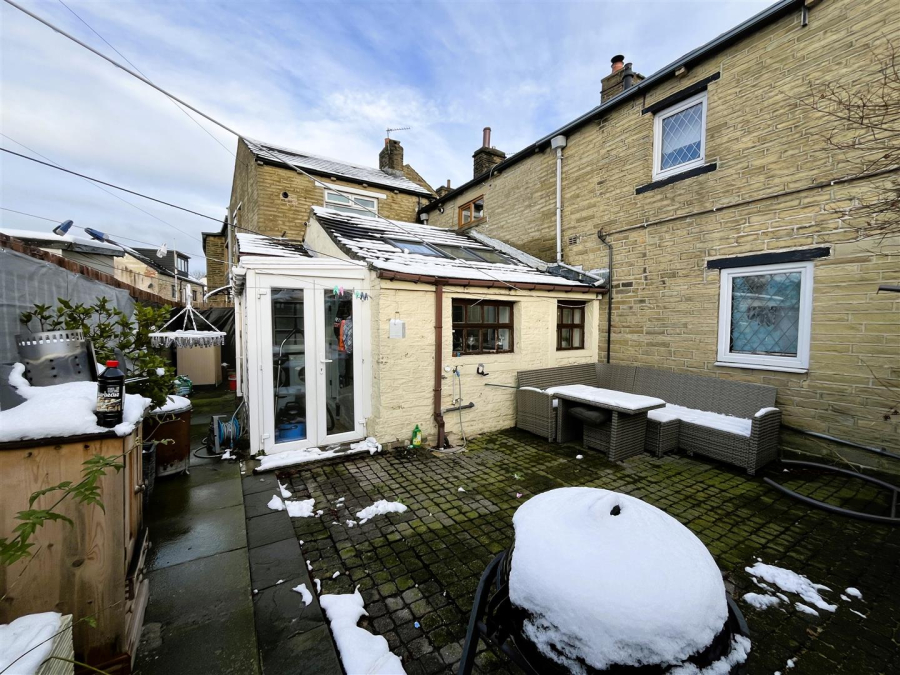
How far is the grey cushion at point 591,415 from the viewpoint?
5594 millimetres

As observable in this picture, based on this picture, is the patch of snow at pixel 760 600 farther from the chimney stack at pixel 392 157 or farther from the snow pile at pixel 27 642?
the chimney stack at pixel 392 157

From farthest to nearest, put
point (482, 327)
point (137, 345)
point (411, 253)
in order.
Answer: point (411, 253) < point (482, 327) < point (137, 345)

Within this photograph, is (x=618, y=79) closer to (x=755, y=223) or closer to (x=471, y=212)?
(x=755, y=223)

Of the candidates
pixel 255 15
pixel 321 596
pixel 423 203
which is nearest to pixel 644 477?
pixel 321 596

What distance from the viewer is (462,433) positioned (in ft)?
20.4

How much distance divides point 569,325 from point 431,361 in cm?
346

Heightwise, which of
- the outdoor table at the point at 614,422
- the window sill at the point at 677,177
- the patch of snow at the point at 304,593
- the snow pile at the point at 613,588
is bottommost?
the patch of snow at the point at 304,593

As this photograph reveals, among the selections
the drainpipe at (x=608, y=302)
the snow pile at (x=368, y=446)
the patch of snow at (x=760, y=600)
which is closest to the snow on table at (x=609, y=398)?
the drainpipe at (x=608, y=302)

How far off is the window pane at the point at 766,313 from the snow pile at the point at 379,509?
585cm

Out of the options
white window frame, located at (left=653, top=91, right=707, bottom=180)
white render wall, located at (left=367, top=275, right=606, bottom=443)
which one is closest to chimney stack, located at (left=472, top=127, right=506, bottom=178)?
white window frame, located at (left=653, top=91, right=707, bottom=180)

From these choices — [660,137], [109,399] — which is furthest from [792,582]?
[660,137]

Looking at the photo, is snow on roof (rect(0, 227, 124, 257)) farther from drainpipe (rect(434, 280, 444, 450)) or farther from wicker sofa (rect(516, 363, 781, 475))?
wicker sofa (rect(516, 363, 781, 475))

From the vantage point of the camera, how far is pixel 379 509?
152 inches

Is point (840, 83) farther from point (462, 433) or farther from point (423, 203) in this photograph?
point (423, 203)
